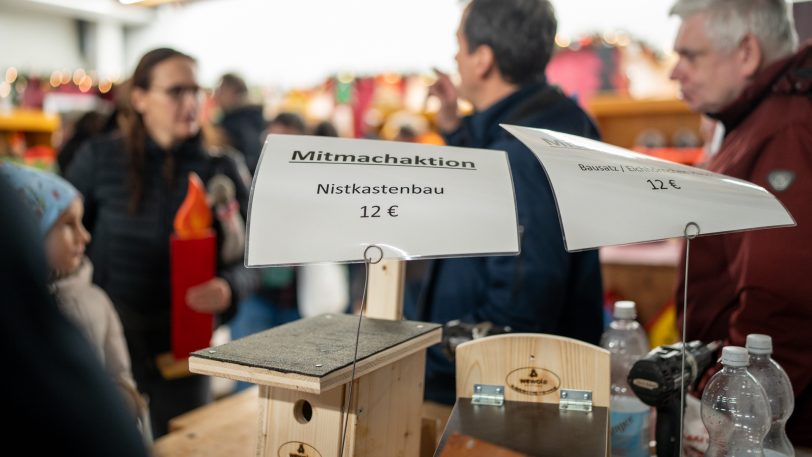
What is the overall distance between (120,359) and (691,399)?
48.1 inches

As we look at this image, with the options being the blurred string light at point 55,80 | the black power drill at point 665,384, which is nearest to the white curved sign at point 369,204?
the black power drill at point 665,384

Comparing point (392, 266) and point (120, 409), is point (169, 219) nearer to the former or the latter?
point (392, 266)

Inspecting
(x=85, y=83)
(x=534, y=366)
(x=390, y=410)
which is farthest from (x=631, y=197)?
(x=85, y=83)

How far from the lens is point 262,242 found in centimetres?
87

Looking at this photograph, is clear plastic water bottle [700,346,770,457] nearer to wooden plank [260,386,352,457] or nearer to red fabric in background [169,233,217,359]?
wooden plank [260,386,352,457]

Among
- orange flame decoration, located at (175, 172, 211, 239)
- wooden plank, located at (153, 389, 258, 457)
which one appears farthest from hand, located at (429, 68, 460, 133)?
wooden plank, located at (153, 389, 258, 457)

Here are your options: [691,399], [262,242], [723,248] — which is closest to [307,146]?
[262,242]

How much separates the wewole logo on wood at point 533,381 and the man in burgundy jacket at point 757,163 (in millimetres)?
562

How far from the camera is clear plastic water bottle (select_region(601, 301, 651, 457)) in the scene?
1.27 meters

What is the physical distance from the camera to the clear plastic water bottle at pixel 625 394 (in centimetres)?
127

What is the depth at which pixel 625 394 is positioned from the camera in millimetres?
1481

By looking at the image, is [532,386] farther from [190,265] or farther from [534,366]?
[190,265]

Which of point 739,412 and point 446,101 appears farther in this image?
point 446,101

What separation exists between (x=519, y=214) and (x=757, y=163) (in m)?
0.55
